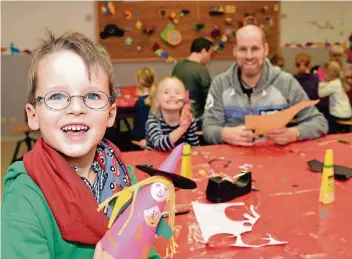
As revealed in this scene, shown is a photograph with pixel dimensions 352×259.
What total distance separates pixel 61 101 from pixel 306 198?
1.08m

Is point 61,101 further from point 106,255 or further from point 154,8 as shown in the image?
point 154,8

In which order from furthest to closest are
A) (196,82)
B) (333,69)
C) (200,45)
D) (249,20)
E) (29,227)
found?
(249,20)
(333,69)
(200,45)
(196,82)
(29,227)

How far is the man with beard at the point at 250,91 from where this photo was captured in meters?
2.83

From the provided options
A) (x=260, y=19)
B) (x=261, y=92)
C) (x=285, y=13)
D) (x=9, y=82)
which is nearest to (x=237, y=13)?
(x=260, y=19)

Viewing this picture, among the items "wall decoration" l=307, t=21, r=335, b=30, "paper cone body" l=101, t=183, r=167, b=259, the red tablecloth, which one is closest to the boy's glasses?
"paper cone body" l=101, t=183, r=167, b=259

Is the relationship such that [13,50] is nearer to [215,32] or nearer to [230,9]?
[215,32]

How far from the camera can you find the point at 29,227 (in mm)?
937

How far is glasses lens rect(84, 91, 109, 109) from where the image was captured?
1.08 m

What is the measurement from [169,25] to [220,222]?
5.18m

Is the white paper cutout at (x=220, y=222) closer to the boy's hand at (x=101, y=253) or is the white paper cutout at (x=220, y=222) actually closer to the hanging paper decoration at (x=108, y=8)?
the boy's hand at (x=101, y=253)

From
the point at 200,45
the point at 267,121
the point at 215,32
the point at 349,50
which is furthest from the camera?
the point at 349,50

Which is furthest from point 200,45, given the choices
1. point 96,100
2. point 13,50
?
point 96,100

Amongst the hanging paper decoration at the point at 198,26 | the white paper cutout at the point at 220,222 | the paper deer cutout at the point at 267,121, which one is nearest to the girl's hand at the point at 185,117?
the paper deer cutout at the point at 267,121

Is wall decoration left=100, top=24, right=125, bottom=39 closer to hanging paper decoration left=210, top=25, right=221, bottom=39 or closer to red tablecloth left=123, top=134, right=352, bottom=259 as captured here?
hanging paper decoration left=210, top=25, right=221, bottom=39
